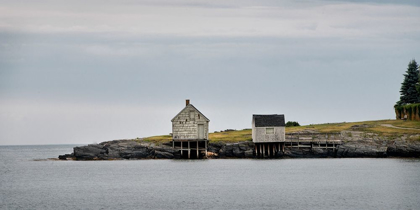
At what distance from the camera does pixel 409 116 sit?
4542 inches

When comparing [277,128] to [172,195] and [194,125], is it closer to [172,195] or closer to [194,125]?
[194,125]

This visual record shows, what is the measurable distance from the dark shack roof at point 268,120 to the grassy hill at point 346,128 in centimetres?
548

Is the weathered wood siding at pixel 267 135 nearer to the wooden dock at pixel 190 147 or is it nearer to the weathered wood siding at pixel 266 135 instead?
the weathered wood siding at pixel 266 135

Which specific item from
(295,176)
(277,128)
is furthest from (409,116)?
(295,176)

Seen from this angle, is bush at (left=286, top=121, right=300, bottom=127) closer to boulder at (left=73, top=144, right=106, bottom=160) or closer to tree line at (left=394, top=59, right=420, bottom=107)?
tree line at (left=394, top=59, right=420, bottom=107)

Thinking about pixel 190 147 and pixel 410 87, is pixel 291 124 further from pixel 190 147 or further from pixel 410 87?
pixel 190 147

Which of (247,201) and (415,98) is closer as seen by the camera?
(247,201)

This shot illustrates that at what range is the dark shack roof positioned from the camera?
95.4 m

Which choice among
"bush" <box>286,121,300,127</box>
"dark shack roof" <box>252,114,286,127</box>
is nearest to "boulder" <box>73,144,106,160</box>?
"dark shack roof" <box>252,114,286,127</box>

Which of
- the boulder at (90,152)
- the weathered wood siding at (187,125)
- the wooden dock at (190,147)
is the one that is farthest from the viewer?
the boulder at (90,152)

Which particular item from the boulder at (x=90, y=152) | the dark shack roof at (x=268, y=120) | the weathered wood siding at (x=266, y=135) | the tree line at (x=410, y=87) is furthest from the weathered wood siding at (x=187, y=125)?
the tree line at (x=410, y=87)

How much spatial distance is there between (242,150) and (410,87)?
136 feet

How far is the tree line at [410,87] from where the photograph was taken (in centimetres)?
12256

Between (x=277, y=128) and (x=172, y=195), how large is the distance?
40.5 meters
